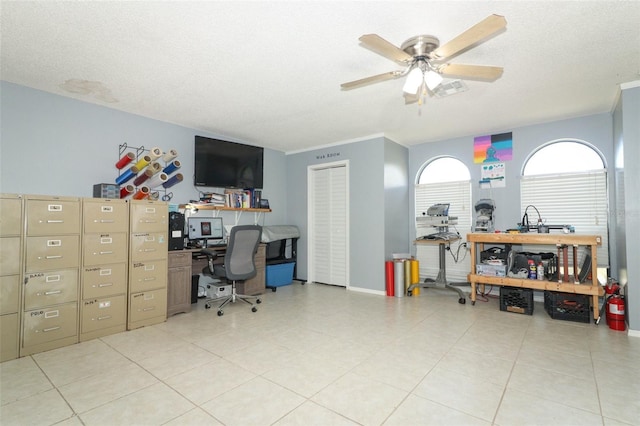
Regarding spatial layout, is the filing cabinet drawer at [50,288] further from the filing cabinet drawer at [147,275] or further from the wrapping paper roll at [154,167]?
the wrapping paper roll at [154,167]

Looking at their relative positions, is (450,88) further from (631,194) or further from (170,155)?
(170,155)

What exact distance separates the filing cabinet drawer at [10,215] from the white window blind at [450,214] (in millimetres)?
5417

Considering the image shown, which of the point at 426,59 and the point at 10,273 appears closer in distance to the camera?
the point at 426,59

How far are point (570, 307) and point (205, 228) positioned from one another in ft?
16.4

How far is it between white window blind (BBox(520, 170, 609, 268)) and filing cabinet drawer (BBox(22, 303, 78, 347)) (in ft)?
19.6

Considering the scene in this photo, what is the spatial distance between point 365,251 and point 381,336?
221 cm

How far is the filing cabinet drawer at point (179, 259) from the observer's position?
12.8ft

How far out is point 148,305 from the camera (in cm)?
354

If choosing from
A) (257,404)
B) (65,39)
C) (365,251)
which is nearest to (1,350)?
(257,404)

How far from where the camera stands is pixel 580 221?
439 cm

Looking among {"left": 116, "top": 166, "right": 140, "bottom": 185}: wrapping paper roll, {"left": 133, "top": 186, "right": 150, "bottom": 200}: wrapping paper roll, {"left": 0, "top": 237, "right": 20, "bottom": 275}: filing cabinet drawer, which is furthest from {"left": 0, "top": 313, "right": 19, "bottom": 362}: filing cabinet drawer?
{"left": 116, "top": 166, "right": 140, "bottom": 185}: wrapping paper roll

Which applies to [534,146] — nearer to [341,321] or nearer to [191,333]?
[341,321]

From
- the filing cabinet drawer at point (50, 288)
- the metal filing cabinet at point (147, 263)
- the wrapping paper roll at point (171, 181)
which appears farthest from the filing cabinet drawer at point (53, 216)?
the wrapping paper roll at point (171, 181)

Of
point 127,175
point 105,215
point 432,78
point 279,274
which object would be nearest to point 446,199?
Result: point 279,274
